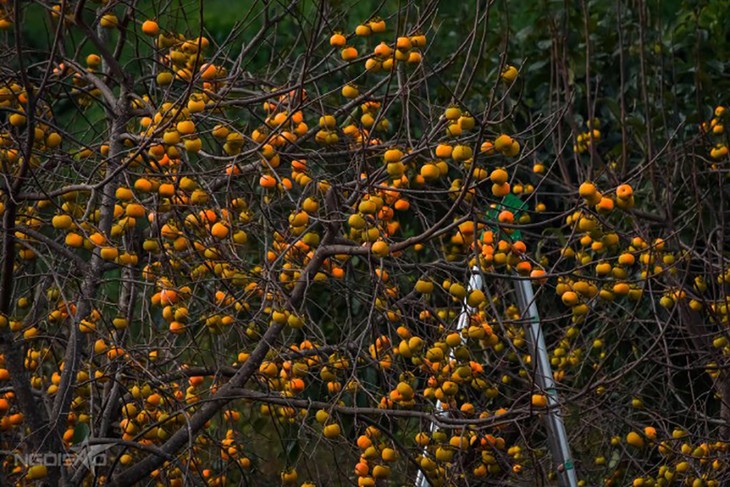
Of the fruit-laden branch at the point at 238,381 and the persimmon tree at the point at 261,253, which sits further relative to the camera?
the fruit-laden branch at the point at 238,381

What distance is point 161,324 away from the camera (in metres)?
4.45

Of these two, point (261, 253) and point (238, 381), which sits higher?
point (238, 381)

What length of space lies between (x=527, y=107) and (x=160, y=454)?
9.93 feet

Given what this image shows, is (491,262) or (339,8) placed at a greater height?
(339,8)

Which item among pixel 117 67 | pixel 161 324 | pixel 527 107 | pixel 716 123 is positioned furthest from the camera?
pixel 527 107

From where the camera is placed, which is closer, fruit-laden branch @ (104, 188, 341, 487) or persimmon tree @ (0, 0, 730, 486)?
persimmon tree @ (0, 0, 730, 486)

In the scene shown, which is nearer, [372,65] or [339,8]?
[372,65]

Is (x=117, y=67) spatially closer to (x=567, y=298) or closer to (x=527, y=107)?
(x=567, y=298)

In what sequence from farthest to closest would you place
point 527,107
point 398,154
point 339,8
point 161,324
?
point 527,107 < point 161,324 < point 339,8 < point 398,154

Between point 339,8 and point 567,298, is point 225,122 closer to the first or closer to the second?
point 567,298

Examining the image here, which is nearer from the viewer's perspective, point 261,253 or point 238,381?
point 238,381

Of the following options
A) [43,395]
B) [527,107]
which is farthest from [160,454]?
[527,107]

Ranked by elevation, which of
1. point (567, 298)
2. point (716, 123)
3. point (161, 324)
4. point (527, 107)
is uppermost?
point (567, 298)

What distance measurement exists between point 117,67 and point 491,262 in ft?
3.31
